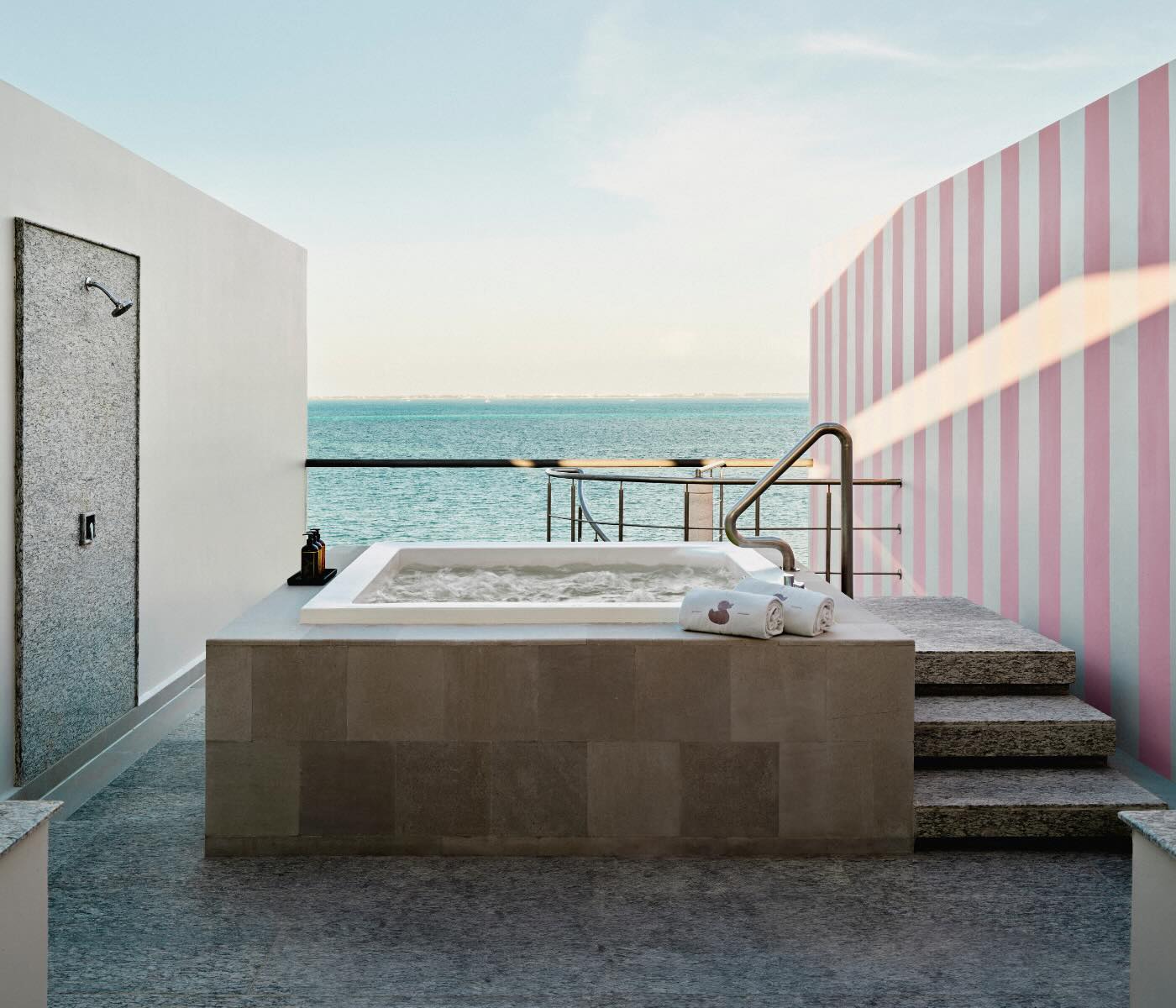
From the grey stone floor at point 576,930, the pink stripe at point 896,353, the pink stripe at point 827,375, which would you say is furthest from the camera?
the pink stripe at point 827,375

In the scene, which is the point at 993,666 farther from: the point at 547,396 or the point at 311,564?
the point at 547,396

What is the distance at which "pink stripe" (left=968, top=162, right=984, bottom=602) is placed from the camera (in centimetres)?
411

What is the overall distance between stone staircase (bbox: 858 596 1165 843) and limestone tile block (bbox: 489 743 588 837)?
2.69ft

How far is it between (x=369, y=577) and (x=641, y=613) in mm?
951

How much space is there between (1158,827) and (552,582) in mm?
2530

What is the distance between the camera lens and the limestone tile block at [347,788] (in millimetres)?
2570

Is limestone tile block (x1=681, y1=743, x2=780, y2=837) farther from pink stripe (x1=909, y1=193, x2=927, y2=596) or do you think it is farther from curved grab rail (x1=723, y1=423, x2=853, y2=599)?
pink stripe (x1=909, y1=193, x2=927, y2=596)

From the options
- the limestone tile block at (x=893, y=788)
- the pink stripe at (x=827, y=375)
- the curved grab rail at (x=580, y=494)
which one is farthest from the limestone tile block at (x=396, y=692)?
the pink stripe at (x=827, y=375)

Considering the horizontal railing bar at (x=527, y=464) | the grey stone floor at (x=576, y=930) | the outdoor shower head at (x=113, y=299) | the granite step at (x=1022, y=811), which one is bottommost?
the grey stone floor at (x=576, y=930)

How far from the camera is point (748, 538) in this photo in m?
3.79

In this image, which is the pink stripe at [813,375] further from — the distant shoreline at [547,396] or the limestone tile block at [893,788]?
the distant shoreline at [547,396]

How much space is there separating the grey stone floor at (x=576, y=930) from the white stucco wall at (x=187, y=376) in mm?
878

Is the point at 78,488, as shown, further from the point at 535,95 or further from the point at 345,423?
the point at 345,423

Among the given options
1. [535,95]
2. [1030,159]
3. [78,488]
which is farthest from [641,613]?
[535,95]
